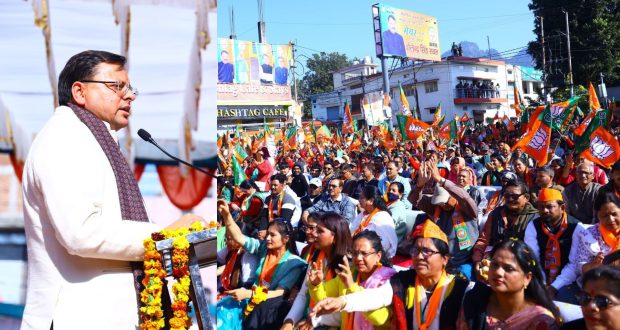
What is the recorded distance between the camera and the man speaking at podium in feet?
5.03

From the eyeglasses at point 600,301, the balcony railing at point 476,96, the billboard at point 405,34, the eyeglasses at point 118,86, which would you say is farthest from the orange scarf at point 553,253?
the balcony railing at point 476,96

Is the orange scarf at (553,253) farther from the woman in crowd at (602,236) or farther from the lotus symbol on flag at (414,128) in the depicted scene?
the lotus symbol on flag at (414,128)

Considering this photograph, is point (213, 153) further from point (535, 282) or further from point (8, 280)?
point (535, 282)

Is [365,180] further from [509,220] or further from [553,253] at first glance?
[553,253]

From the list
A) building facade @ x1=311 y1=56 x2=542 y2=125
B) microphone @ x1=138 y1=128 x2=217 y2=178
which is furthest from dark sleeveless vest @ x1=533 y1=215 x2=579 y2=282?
building facade @ x1=311 y1=56 x2=542 y2=125

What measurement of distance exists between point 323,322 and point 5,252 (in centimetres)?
208

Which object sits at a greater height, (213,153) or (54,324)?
(213,153)

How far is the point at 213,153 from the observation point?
1.86 metres

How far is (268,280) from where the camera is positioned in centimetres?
414

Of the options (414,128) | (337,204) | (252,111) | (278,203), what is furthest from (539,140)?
(252,111)

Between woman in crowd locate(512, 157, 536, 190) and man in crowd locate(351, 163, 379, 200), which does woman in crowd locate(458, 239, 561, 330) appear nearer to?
woman in crowd locate(512, 157, 536, 190)

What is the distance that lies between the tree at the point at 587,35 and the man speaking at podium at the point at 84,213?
1065 inches

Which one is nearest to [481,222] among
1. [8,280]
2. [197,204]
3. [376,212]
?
[376,212]

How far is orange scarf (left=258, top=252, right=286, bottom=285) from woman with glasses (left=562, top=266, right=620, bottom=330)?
2.44 m
